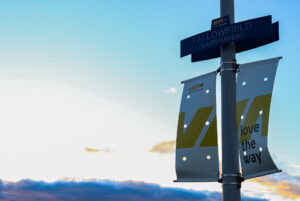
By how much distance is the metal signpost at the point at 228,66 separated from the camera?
A: 400 inches

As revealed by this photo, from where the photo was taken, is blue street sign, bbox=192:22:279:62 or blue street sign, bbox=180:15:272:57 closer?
blue street sign, bbox=180:15:272:57

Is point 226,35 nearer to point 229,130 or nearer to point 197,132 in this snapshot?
point 229,130

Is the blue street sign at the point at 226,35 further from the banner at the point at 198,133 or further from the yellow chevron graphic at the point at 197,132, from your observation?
the yellow chevron graphic at the point at 197,132

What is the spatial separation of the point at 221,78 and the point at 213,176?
8.42ft

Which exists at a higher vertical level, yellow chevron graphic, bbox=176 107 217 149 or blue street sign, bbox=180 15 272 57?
blue street sign, bbox=180 15 272 57

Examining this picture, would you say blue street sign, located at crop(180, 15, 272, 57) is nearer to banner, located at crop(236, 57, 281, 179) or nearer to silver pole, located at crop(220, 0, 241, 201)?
silver pole, located at crop(220, 0, 241, 201)

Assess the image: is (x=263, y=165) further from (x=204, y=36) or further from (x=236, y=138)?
(x=204, y=36)

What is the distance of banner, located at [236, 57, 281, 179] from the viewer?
945 cm

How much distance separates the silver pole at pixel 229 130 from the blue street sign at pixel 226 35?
271mm

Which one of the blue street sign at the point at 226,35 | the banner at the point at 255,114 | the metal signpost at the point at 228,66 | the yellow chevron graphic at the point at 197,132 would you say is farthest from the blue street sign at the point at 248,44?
the yellow chevron graphic at the point at 197,132

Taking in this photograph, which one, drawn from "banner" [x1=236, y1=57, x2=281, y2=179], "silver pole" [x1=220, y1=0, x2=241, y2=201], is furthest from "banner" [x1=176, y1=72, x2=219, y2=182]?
"banner" [x1=236, y1=57, x2=281, y2=179]

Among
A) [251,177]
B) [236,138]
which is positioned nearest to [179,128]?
[236,138]

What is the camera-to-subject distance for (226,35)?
36.0 feet

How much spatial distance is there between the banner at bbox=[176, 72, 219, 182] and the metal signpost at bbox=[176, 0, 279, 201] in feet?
0.09
